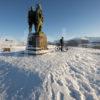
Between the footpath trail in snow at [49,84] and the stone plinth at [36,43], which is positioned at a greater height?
the stone plinth at [36,43]

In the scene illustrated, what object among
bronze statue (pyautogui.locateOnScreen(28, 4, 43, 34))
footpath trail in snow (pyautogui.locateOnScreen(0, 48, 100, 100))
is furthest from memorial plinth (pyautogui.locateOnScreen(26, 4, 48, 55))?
footpath trail in snow (pyautogui.locateOnScreen(0, 48, 100, 100))

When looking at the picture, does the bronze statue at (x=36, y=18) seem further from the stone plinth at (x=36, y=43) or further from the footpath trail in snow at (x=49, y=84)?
the footpath trail in snow at (x=49, y=84)

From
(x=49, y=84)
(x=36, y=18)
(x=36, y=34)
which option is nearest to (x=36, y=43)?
(x=36, y=34)

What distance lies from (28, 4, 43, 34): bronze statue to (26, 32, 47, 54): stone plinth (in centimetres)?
82

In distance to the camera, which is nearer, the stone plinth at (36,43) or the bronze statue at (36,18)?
the stone plinth at (36,43)

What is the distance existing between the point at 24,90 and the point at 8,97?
2.62 ft

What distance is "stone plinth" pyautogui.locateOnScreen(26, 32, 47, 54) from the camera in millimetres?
17159

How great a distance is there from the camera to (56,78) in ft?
27.0

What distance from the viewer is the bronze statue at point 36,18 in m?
18.6

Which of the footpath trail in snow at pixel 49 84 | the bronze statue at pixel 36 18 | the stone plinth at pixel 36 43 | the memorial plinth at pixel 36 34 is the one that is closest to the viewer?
the footpath trail in snow at pixel 49 84

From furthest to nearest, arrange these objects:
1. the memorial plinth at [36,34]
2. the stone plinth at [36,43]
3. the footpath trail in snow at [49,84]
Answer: the memorial plinth at [36,34], the stone plinth at [36,43], the footpath trail in snow at [49,84]

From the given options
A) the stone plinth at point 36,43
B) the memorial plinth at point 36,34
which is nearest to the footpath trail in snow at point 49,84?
the stone plinth at point 36,43

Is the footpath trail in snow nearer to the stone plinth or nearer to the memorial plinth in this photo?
the stone plinth

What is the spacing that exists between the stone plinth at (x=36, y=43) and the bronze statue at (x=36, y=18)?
2.68ft
